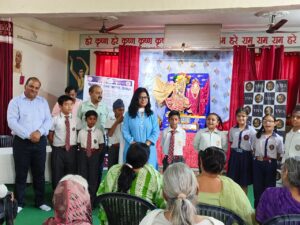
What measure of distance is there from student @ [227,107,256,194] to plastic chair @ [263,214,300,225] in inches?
98.2

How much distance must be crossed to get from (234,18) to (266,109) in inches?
63.0

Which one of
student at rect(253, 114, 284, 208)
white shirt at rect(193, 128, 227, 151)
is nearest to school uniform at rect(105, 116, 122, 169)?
white shirt at rect(193, 128, 227, 151)

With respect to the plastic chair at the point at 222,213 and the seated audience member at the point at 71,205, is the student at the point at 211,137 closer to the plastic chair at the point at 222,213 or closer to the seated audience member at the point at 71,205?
the plastic chair at the point at 222,213

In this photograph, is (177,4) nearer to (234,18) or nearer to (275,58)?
(234,18)

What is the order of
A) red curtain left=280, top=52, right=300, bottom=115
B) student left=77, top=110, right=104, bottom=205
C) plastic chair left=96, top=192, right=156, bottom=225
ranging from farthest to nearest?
red curtain left=280, top=52, right=300, bottom=115
student left=77, top=110, right=104, bottom=205
plastic chair left=96, top=192, right=156, bottom=225

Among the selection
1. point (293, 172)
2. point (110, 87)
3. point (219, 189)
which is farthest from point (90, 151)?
point (293, 172)

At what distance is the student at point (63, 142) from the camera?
13.3 feet

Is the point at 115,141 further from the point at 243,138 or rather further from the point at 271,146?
the point at 271,146

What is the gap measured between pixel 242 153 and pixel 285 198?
2.40 meters

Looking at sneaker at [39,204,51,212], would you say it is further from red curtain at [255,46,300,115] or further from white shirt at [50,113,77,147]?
red curtain at [255,46,300,115]

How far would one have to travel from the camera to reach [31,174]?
4.05 meters

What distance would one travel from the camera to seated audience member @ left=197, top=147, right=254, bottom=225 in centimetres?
202

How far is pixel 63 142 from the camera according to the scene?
160 inches

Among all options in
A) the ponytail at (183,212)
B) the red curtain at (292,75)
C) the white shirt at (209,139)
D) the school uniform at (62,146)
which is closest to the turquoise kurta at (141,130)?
the school uniform at (62,146)
